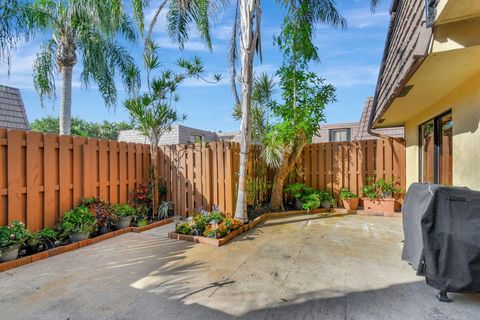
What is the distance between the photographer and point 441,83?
2896mm

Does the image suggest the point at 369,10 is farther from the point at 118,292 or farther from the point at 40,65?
the point at 40,65

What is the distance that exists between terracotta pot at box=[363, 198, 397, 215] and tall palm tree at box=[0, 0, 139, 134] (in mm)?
6976

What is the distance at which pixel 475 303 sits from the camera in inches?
81.0

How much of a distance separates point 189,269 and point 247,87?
10.6 ft

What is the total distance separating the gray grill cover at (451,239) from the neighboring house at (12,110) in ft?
31.0

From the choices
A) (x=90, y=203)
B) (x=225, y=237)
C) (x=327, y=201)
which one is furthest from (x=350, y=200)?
(x=90, y=203)

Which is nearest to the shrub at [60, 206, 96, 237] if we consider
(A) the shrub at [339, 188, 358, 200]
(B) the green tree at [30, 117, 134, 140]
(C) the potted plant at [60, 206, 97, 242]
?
(C) the potted plant at [60, 206, 97, 242]

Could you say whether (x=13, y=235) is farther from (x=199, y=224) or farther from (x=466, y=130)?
(x=466, y=130)

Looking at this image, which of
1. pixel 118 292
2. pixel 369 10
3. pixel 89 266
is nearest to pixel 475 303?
pixel 118 292

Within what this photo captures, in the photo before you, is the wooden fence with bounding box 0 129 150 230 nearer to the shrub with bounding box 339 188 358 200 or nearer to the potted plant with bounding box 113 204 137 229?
the potted plant with bounding box 113 204 137 229

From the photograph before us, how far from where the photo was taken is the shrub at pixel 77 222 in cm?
370

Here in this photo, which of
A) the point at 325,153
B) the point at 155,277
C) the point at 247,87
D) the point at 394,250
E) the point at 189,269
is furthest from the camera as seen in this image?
the point at 325,153

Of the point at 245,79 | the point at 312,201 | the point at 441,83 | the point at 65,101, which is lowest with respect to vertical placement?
the point at 312,201

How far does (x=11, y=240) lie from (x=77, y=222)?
0.87 metres
